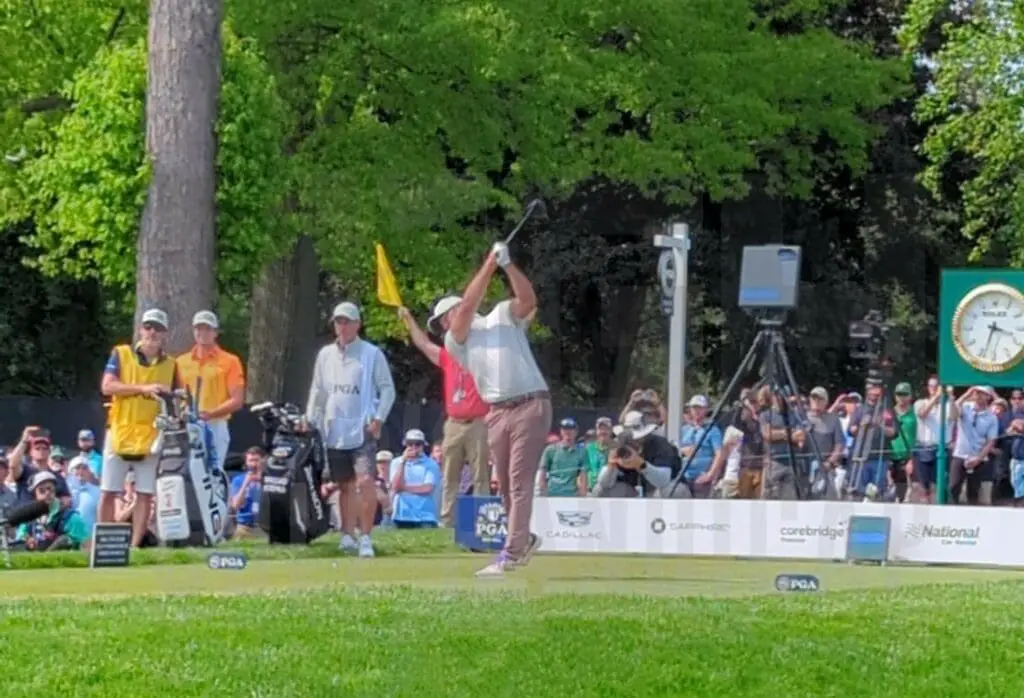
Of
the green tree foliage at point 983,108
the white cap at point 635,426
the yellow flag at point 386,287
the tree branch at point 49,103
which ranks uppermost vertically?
the green tree foliage at point 983,108

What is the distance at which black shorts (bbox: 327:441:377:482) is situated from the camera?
15.4 m

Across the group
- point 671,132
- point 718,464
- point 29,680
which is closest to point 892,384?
point 671,132

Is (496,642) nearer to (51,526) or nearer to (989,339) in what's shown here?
(51,526)

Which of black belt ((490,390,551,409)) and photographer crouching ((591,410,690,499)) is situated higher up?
black belt ((490,390,551,409))

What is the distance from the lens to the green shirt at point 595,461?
67.5ft

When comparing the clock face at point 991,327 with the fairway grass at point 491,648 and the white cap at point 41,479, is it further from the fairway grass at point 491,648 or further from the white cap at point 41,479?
the fairway grass at point 491,648

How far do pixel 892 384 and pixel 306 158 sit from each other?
1602 centimetres

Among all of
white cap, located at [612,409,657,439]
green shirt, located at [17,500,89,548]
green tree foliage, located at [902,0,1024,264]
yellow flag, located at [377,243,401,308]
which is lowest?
green shirt, located at [17,500,89,548]

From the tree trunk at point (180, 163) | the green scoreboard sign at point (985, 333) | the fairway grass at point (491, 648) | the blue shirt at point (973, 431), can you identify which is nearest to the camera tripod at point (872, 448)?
the blue shirt at point (973, 431)

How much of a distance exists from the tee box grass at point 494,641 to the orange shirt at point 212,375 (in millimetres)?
4012

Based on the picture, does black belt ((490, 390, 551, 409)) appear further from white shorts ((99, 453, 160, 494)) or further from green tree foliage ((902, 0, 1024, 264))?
green tree foliage ((902, 0, 1024, 264))

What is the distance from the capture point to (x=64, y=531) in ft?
59.7

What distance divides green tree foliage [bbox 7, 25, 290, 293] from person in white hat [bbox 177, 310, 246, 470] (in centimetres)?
236

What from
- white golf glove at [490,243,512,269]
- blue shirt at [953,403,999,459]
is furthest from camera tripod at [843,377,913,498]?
white golf glove at [490,243,512,269]
